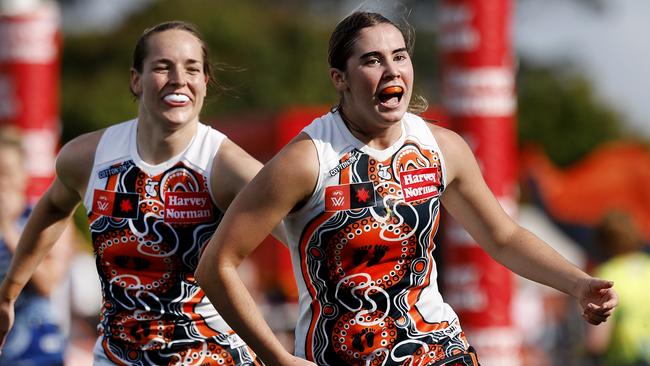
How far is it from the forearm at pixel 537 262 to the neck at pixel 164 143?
49.0 inches

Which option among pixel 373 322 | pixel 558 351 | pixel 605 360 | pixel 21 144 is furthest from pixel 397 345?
pixel 558 351

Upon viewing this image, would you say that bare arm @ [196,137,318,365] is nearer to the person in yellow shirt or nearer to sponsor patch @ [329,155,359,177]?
sponsor patch @ [329,155,359,177]

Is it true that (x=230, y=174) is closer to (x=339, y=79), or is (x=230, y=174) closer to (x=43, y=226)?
(x=339, y=79)

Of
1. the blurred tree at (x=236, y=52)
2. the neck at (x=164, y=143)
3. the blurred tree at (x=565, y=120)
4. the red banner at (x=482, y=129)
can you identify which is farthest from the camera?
the blurred tree at (x=236, y=52)

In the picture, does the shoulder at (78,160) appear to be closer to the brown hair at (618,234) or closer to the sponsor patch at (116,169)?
the sponsor patch at (116,169)

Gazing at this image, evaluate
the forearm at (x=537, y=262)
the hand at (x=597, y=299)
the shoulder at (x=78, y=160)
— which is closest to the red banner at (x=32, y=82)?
the shoulder at (x=78, y=160)

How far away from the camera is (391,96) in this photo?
4312 mm

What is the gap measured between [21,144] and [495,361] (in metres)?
4.71

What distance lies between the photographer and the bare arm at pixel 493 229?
14.7 feet

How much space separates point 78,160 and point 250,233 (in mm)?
1223

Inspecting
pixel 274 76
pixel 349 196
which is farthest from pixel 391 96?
pixel 274 76

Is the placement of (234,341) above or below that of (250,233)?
below

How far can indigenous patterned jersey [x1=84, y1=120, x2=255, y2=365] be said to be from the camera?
16.1 feet

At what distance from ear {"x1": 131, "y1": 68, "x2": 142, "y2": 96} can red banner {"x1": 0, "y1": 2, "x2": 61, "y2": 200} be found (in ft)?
19.0
